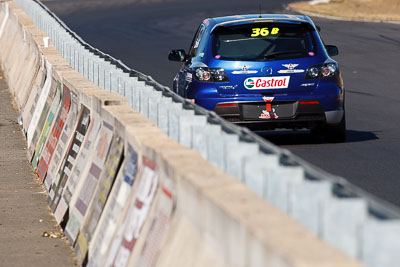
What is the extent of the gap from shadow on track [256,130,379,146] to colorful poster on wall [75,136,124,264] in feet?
22.0

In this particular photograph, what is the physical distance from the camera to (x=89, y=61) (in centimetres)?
1324

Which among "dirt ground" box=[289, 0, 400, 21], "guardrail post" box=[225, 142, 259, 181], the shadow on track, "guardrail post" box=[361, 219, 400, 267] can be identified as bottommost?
"dirt ground" box=[289, 0, 400, 21]

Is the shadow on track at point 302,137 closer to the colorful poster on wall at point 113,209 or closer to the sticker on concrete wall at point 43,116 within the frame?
the sticker on concrete wall at point 43,116

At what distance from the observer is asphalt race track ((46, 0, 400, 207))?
13.8 meters

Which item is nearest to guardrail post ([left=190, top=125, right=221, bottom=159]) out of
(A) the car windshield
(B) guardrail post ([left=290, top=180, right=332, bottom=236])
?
(B) guardrail post ([left=290, top=180, right=332, bottom=236])

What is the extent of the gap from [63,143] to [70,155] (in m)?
0.88

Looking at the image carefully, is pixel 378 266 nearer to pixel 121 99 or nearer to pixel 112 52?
pixel 121 99

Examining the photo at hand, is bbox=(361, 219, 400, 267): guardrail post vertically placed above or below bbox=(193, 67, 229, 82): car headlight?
above

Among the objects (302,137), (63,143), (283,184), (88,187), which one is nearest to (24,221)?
(63,143)

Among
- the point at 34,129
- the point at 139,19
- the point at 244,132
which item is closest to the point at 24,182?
the point at 34,129

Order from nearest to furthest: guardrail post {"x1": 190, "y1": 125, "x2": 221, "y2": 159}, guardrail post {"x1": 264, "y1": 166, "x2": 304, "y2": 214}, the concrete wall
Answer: the concrete wall, guardrail post {"x1": 264, "y1": 166, "x2": 304, "y2": 214}, guardrail post {"x1": 190, "y1": 125, "x2": 221, "y2": 159}

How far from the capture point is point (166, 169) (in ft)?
22.0

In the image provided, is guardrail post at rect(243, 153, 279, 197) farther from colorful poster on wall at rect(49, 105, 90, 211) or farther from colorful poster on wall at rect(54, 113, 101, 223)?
colorful poster on wall at rect(49, 105, 90, 211)

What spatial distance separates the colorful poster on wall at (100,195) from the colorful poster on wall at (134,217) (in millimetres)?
1043
